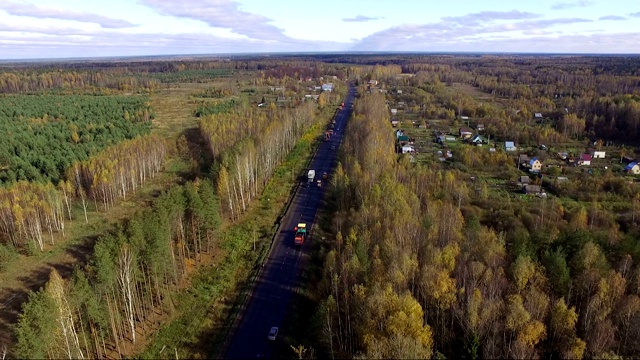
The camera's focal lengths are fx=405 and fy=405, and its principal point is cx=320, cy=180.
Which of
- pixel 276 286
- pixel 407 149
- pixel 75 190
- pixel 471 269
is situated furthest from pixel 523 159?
pixel 75 190

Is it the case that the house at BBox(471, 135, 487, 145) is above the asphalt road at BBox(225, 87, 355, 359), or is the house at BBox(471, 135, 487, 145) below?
above

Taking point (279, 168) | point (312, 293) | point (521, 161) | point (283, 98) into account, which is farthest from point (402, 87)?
point (312, 293)

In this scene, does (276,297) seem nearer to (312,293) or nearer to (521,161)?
(312,293)

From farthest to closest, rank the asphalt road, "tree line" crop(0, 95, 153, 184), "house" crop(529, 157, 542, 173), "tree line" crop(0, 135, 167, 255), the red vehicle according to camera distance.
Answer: "house" crop(529, 157, 542, 173) < "tree line" crop(0, 95, 153, 184) < the red vehicle < "tree line" crop(0, 135, 167, 255) < the asphalt road

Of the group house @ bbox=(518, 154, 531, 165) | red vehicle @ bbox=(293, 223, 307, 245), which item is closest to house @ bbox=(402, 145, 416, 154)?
house @ bbox=(518, 154, 531, 165)

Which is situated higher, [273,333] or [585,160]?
[585,160]

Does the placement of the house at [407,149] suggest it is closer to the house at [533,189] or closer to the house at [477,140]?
the house at [477,140]

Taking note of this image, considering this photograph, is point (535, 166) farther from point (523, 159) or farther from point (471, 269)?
point (471, 269)

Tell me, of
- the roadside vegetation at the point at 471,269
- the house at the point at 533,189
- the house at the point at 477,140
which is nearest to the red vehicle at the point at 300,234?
the roadside vegetation at the point at 471,269

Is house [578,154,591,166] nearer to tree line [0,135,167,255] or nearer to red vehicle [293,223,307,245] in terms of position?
red vehicle [293,223,307,245]
